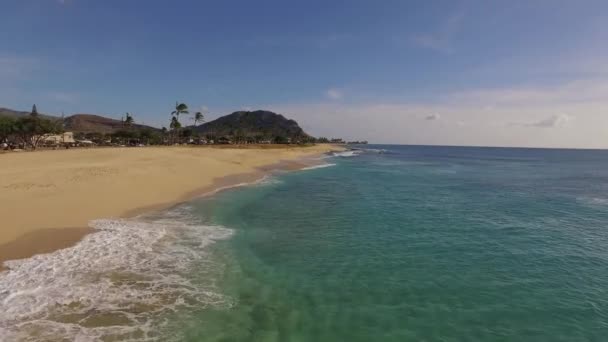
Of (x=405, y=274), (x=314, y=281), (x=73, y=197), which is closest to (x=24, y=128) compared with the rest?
(x=73, y=197)

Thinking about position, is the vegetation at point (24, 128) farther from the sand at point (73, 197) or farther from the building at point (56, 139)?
the sand at point (73, 197)

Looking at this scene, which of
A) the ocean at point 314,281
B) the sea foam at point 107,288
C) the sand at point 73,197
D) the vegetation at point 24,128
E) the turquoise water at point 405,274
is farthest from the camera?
the vegetation at point 24,128

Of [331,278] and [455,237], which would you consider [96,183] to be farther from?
[455,237]

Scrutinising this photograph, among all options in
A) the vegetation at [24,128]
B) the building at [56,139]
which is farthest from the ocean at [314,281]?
the building at [56,139]

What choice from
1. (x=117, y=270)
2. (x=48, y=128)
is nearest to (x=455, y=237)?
(x=117, y=270)

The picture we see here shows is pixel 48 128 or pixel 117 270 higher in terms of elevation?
pixel 48 128

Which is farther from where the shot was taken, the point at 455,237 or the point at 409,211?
the point at 409,211
